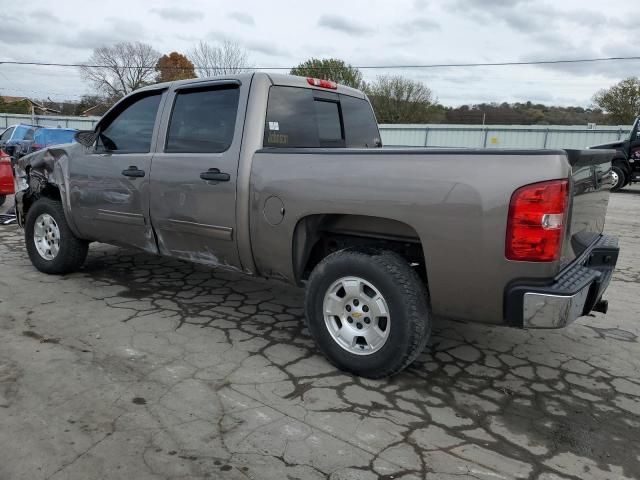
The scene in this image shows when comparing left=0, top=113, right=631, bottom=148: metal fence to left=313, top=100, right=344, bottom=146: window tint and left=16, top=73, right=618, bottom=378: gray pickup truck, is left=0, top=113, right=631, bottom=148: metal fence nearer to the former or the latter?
left=313, top=100, right=344, bottom=146: window tint

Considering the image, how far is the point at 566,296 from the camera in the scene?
2.50 meters

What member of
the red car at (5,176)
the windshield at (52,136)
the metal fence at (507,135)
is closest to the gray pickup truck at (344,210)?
the red car at (5,176)

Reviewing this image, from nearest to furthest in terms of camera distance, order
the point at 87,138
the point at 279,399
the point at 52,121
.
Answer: the point at 279,399, the point at 87,138, the point at 52,121

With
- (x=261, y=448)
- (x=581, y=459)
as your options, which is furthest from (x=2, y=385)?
(x=581, y=459)

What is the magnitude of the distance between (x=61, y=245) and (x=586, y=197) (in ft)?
15.1

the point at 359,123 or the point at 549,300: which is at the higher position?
the point at 359,123

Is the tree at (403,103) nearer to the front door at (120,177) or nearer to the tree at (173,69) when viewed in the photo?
the tree at (173,69)

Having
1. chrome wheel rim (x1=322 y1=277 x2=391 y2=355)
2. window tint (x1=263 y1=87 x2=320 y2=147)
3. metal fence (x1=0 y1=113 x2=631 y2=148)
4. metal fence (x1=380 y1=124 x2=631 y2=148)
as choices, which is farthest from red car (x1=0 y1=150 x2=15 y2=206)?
metal fence (x1=380 y1=124 x2=631 y2=148)

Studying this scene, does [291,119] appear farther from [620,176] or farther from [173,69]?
[173,69]

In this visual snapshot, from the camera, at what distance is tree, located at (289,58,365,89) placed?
45.5m

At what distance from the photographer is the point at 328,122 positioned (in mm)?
4270

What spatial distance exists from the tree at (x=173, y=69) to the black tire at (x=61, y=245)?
4678cm

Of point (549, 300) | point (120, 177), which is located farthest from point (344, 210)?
point (120, 177)

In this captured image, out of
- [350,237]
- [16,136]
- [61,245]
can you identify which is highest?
[16,136]
